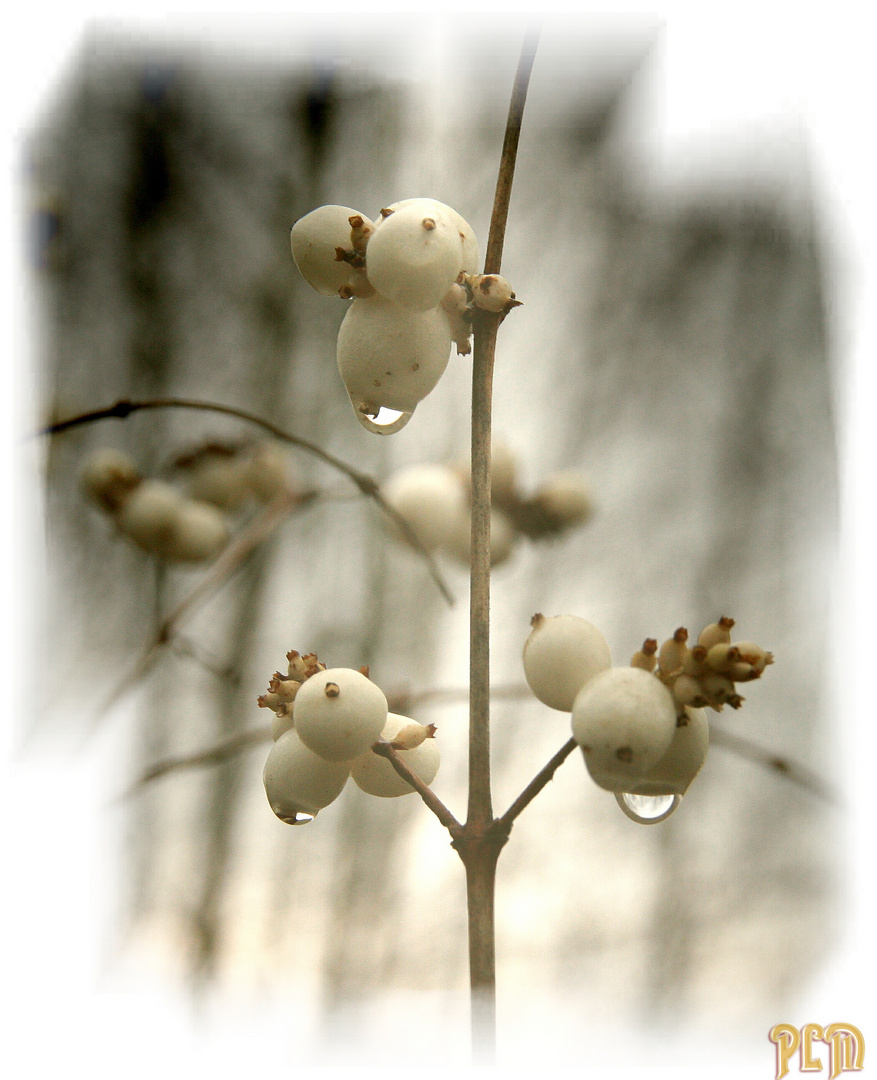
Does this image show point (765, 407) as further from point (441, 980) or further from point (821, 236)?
point (441, 980)

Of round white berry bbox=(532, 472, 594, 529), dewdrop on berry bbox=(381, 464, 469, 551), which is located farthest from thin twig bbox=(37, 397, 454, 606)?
round white berry bbox=(532, 472, 594, 529)

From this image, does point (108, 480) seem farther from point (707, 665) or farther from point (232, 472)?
point (707, 665)

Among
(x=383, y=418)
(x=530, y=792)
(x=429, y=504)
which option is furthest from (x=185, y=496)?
(x=530, y=792)

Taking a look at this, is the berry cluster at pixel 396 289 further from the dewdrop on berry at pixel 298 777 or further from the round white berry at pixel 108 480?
the round white berry at pixel 108 480

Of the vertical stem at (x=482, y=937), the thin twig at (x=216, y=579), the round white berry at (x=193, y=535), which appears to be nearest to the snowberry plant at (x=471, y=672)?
the vertical stem at (x=482, y=937)

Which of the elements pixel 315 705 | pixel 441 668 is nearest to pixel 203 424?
pixel 441 668
